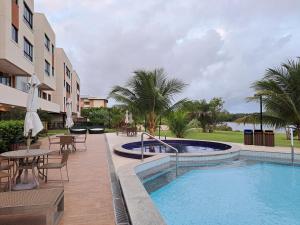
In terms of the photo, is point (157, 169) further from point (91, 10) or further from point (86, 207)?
point (91, 10)

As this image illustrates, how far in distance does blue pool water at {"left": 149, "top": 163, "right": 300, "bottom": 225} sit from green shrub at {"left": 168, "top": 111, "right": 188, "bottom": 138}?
899 centimetres

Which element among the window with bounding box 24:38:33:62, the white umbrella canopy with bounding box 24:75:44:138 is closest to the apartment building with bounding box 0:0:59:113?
the window with bounding box 24:38:33:62

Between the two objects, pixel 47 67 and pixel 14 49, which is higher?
pixel 47 67

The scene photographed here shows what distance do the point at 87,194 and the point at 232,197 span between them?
3.55 meters

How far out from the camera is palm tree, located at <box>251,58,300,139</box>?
Result: 1341 centimetres

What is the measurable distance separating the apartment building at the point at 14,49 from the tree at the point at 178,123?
34.7 ft

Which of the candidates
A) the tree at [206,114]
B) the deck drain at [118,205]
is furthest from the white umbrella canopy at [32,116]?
the tree at [206,114]

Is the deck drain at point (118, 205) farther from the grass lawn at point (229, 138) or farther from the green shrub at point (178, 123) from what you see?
the green shrub at point (178, 123)

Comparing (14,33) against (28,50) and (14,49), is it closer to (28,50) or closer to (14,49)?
(14,49)

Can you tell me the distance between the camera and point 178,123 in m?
18.5

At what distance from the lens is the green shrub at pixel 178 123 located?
1816 cm

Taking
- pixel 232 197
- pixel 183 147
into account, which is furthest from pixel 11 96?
pixel 232 197

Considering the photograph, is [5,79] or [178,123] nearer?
[178,123]

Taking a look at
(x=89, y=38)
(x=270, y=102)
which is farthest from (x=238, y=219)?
(x=89, y=38)
